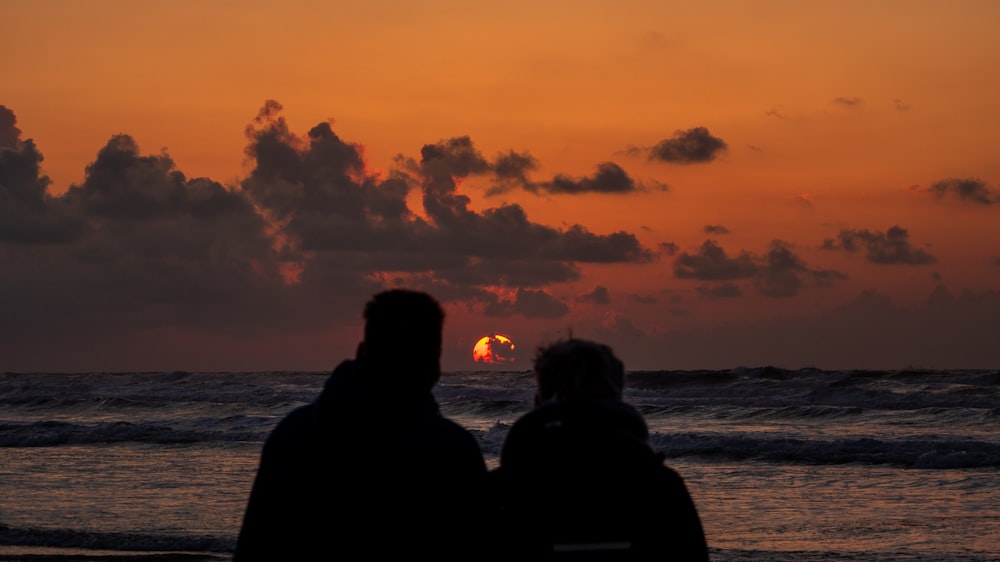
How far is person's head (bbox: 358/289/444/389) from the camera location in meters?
2.63

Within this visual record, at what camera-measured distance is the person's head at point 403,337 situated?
104 inches

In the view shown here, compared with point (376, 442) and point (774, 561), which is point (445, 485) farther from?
point (774, 561)

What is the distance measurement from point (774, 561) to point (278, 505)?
8588 millimetres

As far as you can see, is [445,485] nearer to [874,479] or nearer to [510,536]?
[510,536]

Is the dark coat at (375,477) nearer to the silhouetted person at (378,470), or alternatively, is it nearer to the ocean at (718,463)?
the silhouetted person at (378,470)

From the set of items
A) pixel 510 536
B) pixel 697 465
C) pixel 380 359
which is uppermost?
pixel 380 359

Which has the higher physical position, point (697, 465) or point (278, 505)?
point (278, 505)

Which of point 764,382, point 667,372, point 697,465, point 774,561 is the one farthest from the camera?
point 667,372

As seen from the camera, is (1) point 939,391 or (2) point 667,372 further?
(2) point 667,372

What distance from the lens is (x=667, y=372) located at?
45438 mm

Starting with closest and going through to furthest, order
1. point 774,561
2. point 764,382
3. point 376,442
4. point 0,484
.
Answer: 1. point 376,442
2. point 774,561
3. point 0,484
4. point 764,382

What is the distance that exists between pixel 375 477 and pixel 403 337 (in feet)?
1.09

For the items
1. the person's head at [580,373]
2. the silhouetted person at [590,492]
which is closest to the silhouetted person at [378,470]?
the silhouetted person at [590,492]

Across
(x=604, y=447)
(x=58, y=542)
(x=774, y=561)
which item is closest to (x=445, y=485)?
(x=604, y=447)
